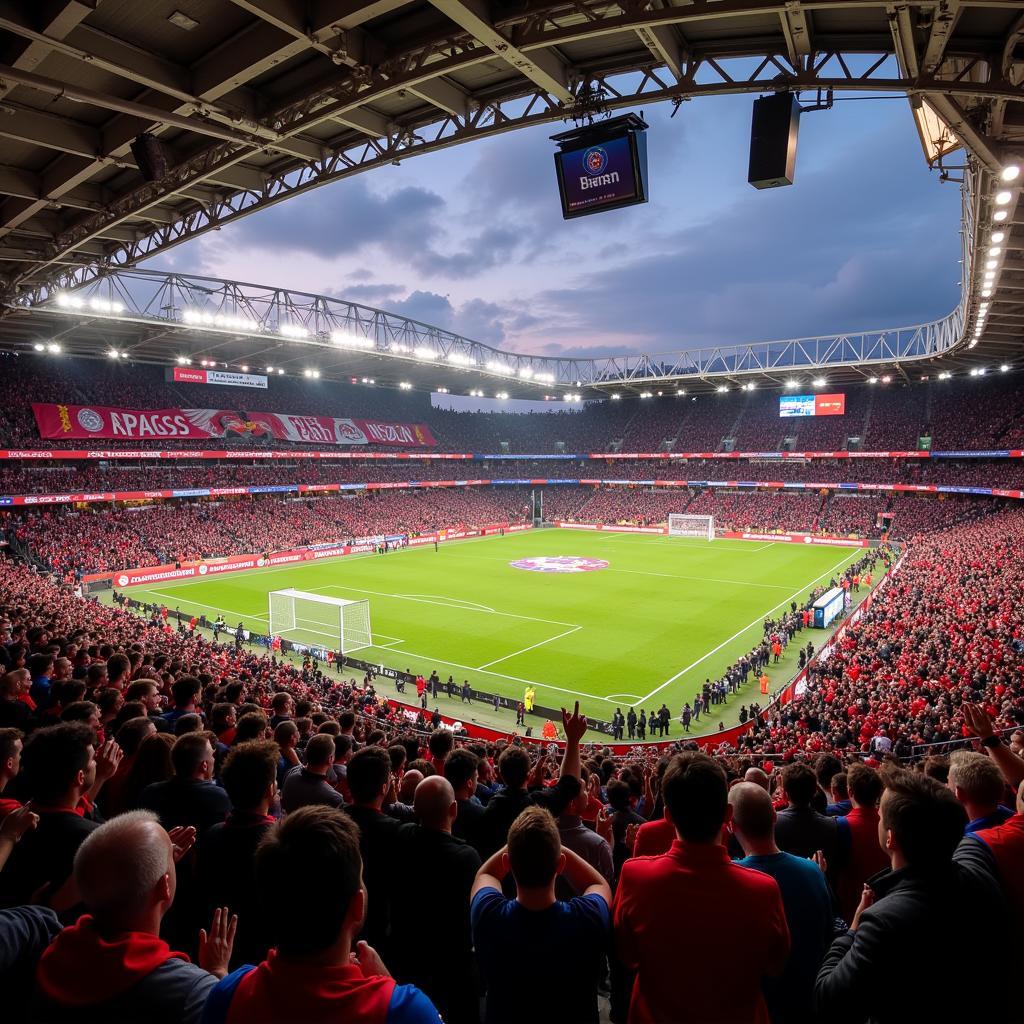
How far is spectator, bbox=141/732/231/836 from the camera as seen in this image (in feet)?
14.6

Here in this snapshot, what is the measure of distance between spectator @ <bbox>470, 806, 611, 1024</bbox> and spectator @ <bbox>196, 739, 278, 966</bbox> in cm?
142

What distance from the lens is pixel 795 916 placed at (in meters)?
3.24

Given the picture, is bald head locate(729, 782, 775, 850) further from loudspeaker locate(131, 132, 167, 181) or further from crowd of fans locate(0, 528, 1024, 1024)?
loudspeaker locate(131, 132, 167, 181)

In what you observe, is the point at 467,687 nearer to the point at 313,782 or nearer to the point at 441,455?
the point at 313,782

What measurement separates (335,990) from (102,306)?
140 ft

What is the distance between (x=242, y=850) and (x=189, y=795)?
112cm

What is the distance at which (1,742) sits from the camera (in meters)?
4.45

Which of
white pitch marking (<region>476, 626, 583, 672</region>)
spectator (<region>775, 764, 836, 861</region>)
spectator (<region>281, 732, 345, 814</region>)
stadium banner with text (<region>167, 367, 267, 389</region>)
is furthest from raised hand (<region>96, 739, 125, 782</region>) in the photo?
stadium banner with text (<region>167, 367, 267, 389</region>)

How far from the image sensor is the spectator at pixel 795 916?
321cm

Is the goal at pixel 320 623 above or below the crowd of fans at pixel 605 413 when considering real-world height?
below

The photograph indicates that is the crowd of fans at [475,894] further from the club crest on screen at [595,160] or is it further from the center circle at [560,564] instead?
the center circle at [560,564]

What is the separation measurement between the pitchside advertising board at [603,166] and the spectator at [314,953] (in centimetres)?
1067

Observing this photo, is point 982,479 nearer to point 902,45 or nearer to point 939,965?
point 902,45

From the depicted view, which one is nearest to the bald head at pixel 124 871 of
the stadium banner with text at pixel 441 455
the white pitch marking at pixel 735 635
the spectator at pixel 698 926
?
the spectator at pixel 698 926
